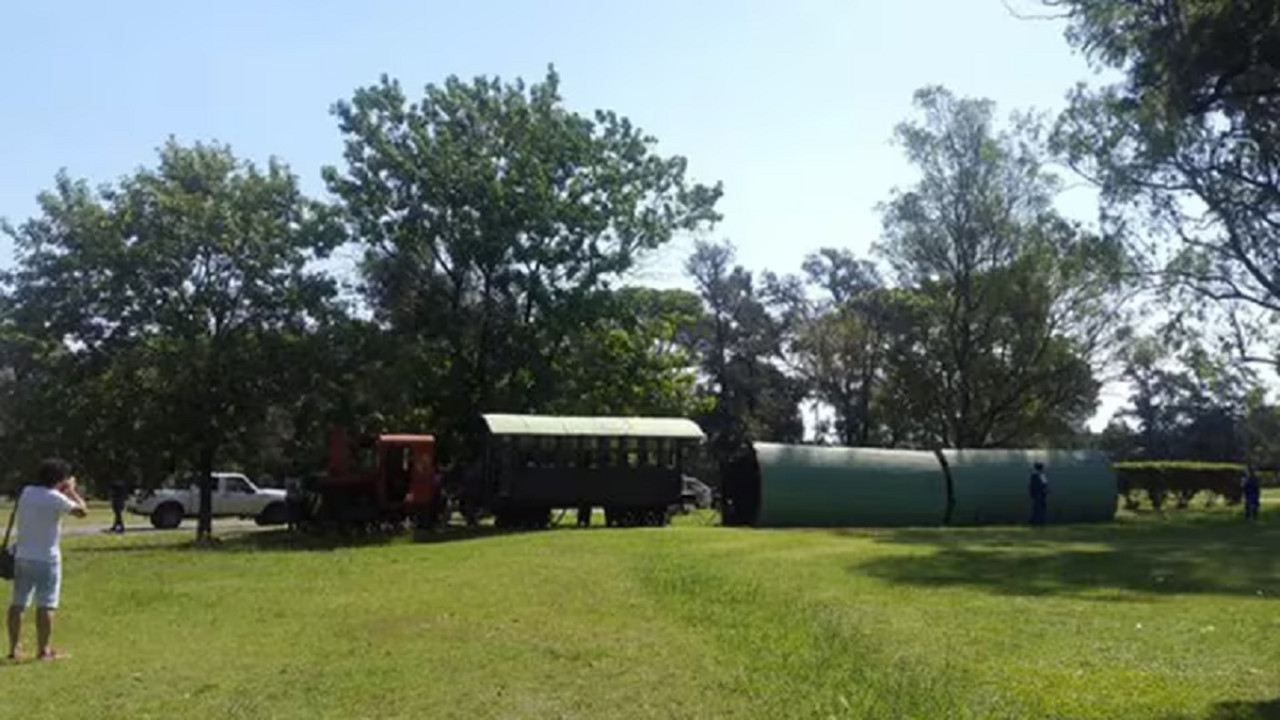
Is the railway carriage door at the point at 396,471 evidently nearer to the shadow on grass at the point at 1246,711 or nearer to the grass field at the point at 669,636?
the grass field at the point at 669,636

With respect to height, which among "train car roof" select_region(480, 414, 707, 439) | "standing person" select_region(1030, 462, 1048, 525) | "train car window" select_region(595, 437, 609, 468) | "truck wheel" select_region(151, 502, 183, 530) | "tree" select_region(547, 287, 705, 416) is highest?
"tree" select_region(547, 287, 705, 416)

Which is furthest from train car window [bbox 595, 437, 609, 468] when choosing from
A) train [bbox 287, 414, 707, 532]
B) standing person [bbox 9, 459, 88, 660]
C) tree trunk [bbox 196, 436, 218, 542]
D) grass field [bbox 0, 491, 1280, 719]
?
standing person [bbox 9, 459, 88, 660]

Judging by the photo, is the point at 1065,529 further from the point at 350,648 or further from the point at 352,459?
the point at 350,648

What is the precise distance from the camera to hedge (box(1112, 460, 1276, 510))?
45.3 metres

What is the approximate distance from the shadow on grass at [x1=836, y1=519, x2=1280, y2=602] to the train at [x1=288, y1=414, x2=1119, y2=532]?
2600 mm

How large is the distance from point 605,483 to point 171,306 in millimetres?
12159

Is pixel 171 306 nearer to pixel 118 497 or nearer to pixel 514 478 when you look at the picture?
pixel 118 497

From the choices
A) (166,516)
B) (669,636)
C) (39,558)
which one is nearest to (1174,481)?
(166,516)

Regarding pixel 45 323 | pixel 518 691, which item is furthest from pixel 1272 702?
pixel 45 323

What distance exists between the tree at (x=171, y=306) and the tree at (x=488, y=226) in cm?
468

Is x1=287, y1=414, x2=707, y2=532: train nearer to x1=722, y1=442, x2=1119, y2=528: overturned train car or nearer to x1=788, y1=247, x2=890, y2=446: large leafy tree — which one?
x1=722, y1=442, x2=1119, y2=528: overturned train car

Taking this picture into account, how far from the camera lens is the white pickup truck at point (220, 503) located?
40562 mm

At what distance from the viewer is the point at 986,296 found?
158 ft

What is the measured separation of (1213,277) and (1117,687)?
2993cm
